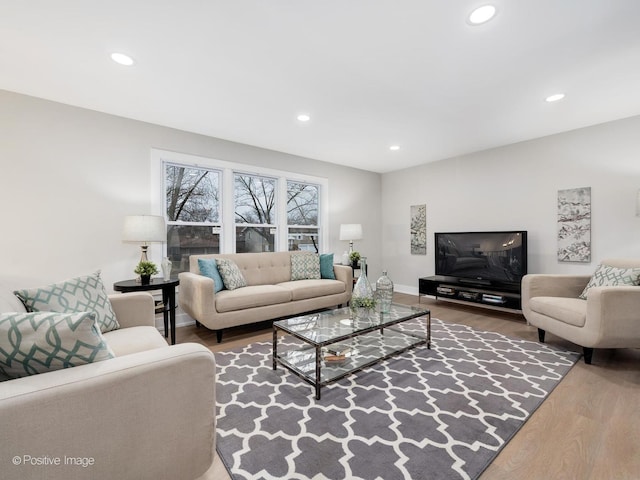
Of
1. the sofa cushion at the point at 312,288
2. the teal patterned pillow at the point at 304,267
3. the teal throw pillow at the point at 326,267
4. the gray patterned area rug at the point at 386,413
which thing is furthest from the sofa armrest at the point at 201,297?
the teal throw pillow at the point at 326,267

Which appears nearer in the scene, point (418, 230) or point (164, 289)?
point (164, 289)

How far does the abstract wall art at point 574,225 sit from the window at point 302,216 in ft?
11.1

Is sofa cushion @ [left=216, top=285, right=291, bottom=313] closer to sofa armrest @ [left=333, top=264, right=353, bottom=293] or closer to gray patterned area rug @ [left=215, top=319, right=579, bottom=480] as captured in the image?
gray patterned area rug @ [left=215, top=319, right=579, bottom=480]

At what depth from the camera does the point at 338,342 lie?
2471 millimetres

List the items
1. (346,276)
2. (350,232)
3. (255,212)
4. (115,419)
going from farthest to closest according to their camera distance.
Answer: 1. (350,232)
2. (255,212)
3. (346,276)
4. (115,419)

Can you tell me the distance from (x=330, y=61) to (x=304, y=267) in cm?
259

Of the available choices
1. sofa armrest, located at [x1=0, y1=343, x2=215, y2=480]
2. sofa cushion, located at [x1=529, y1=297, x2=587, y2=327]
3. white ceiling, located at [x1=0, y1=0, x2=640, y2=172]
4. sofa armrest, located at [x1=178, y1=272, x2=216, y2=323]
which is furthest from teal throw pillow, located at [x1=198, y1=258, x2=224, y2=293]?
sofa cushion, located at [x1=529, y1=297, x2=587, y2=327]

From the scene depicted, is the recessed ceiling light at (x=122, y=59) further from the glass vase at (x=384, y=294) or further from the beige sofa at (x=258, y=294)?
the glass vase at (x=384, y=294)

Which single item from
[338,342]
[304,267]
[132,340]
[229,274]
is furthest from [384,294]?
[132,340]

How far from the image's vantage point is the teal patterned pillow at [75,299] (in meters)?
1.62

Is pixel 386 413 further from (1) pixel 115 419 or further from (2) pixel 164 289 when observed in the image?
(2) pixel 164 289

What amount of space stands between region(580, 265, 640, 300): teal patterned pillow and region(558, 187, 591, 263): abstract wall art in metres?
0.73

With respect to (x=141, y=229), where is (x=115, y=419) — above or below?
below

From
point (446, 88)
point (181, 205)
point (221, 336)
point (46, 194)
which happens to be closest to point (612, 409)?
point (446, 88)
